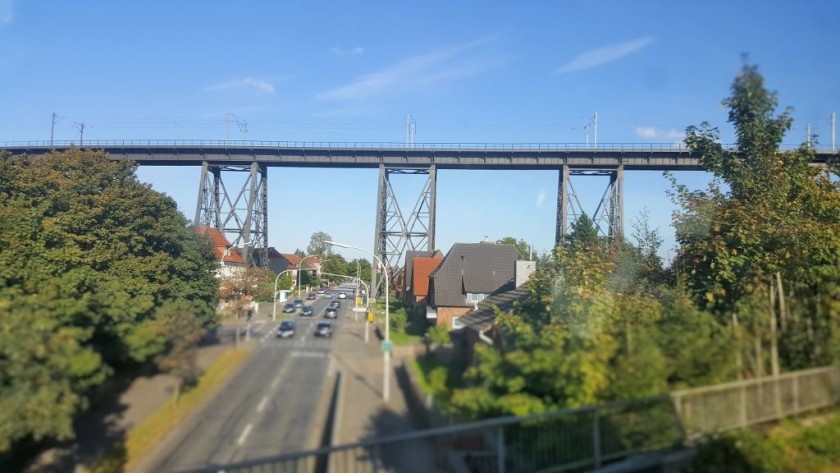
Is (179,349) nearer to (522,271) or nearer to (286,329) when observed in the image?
(286,329)

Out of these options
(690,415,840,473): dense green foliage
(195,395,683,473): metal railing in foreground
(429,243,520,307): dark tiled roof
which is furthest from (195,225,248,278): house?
(690,415,840,473): dense green foliage

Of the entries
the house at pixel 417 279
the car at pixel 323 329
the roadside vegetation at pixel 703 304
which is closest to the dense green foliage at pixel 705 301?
the roadside vegetation at pixel 703 304

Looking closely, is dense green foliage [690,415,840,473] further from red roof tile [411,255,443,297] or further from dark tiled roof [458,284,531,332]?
red roof tile [411,255,443,297]

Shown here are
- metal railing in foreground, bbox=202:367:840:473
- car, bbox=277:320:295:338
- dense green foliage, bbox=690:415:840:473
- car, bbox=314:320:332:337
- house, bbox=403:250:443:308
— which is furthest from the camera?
house, bbox=403:250:443:308

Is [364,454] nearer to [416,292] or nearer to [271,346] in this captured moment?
[271,346]

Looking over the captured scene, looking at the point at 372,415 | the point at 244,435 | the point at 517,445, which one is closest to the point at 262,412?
the point at 244,435

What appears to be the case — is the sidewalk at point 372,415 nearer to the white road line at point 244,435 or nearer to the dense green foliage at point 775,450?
the white road line at point 244,435
